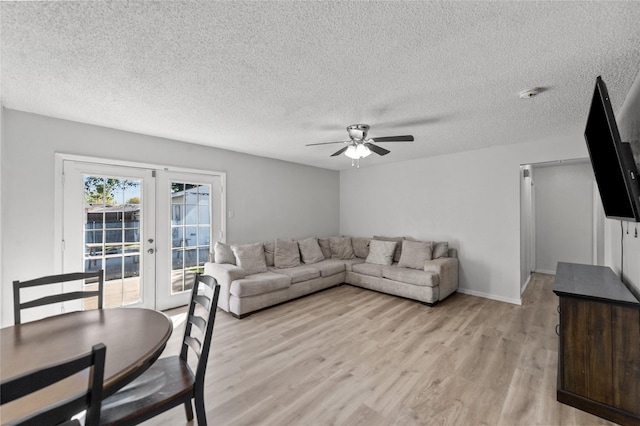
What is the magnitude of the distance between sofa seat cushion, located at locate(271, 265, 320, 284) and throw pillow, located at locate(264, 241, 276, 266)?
0.34 metres

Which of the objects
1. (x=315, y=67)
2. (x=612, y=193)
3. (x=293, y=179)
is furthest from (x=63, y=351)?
(x=293, y=179)

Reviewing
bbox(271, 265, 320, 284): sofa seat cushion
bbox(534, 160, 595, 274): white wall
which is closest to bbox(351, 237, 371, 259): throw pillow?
bbox(271, 265, 320, 284): sofa seat cushion

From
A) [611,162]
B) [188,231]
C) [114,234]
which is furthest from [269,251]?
[611,162]

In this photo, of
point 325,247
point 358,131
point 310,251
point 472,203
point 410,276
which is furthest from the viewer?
point 325,247

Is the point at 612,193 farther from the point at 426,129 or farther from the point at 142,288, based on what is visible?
the point at 142,288

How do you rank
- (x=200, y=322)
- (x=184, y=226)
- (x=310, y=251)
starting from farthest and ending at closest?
1. (x=310, y=251)
2. (x=184, y=226)
3. (x=200, y=322)

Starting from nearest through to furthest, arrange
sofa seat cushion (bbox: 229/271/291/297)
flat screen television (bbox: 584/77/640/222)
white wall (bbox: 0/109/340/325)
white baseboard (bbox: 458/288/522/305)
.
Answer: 1. flat screen television (bbox: 584/77/640/222)
2. white wall (bbox: 0/109/340/325)
3. sofa seat cushion (bbox: 229/271/291/297)
4. white baseboard (bbox: 458/288/522/305)

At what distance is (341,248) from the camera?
5699 mm

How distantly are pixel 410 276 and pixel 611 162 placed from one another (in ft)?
9.10

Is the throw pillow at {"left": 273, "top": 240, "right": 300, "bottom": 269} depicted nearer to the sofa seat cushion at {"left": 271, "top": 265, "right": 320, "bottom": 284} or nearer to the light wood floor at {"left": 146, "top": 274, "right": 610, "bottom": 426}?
the sofa seat cushion at {"left": 271, "top": 265, "right": 320, "bottom": 284}

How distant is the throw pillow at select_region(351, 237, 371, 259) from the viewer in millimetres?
5617

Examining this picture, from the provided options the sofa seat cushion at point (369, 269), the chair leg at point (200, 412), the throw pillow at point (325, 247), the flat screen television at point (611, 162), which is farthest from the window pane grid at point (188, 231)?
the flat screen television at point (611, 162)

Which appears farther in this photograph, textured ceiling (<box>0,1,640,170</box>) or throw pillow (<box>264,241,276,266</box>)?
throw pillow (<box>264,241,276,266</box>)

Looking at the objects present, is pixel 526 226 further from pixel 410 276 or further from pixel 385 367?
pixel 385 367
